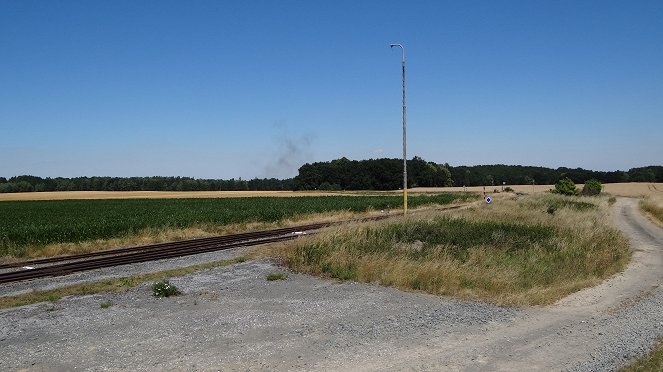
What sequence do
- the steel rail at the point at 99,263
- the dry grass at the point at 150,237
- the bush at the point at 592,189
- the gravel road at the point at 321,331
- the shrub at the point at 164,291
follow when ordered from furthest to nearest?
the bush at the point at 592,189 < the dry grass at the point at 150,237 < the steel rail at the point at 99,263 < the shrub at the point at 164,291 < the gravel road at the point at 321,331

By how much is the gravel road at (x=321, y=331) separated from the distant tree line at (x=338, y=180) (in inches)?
4471

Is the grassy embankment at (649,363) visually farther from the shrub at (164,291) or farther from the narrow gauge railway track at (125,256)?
the narrow gauge railway track at (125,256)

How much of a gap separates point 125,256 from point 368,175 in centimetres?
11115

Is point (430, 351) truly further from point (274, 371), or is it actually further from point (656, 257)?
point (656, 257)

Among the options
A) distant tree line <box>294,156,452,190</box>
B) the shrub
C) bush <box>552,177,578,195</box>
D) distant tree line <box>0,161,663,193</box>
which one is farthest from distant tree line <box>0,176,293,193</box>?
the shrub

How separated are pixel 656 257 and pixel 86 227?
2553 centimetres

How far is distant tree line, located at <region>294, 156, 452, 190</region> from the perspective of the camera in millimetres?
128500

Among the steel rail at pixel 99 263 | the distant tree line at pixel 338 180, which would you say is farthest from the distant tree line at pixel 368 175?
the steel rail at pixel 99 263

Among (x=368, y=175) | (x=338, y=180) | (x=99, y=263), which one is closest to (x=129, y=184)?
(x=338, y=180)

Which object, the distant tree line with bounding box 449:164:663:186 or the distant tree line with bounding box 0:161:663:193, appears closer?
the distant tree line with bounding box 0:161:663:193

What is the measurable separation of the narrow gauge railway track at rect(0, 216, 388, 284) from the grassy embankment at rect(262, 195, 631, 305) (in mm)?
4836

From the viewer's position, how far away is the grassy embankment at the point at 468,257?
12.7 m

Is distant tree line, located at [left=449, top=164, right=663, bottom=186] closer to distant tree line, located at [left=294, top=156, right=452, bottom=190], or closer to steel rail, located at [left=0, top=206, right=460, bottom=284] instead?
distant tree line, located at [left=294, top=156, right=452, bottom=190]

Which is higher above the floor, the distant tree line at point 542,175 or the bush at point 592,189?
the distant tree line at point 542,175
